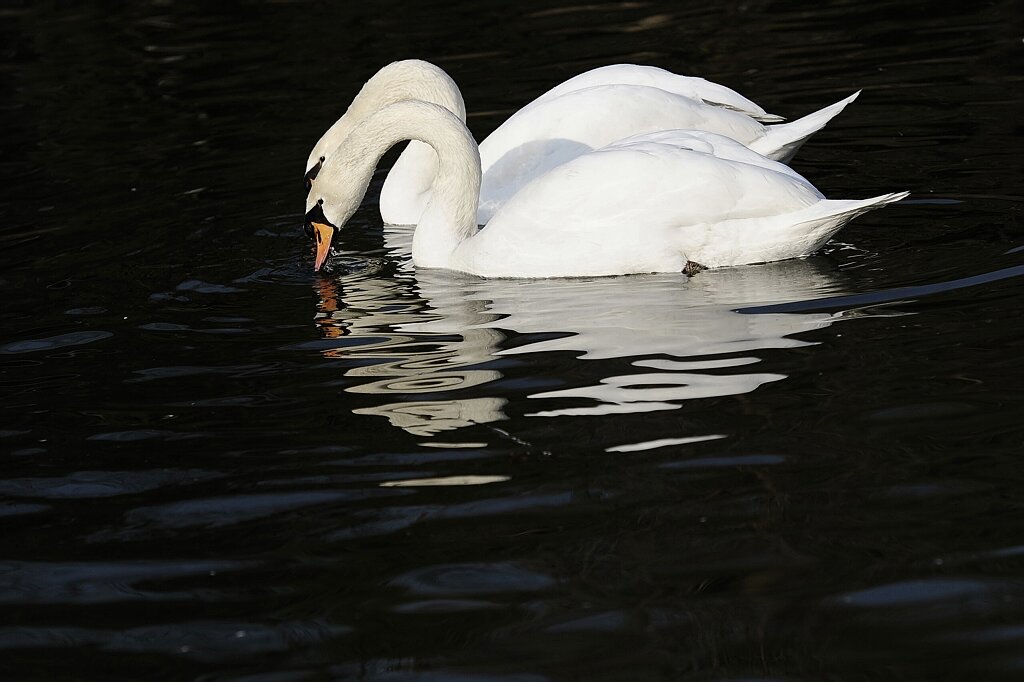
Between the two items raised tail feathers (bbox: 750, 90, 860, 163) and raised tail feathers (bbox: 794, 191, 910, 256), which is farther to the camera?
raised tail feathers (bbox: 750, 90, 860, 163)

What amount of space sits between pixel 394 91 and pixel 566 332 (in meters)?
3.89

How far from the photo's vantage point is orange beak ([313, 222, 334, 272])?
336 inches

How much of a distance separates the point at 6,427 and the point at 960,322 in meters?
3.89

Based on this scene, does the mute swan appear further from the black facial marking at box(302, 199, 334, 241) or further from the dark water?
the black facial marking at box(302, 199, 334, 241)

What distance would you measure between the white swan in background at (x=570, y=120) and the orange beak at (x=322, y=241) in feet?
3.10

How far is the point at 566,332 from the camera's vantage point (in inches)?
264

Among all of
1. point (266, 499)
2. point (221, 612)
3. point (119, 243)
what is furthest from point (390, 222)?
point (221, 612)

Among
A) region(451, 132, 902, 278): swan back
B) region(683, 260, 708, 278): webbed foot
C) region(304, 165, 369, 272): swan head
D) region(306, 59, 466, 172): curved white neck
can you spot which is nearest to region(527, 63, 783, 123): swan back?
region(306, 59, 466, 172): curved white neck

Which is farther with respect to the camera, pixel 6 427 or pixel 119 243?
pixel 119 243

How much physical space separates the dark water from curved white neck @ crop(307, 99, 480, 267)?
248 mm

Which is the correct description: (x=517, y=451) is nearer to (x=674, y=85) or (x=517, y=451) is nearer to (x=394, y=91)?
(x=674, y=85)

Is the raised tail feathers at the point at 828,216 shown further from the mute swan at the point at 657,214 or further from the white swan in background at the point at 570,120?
the white swan in background at the point at 570,120

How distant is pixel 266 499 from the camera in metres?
5.04

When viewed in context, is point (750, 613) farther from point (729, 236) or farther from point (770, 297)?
point (729, 236)
